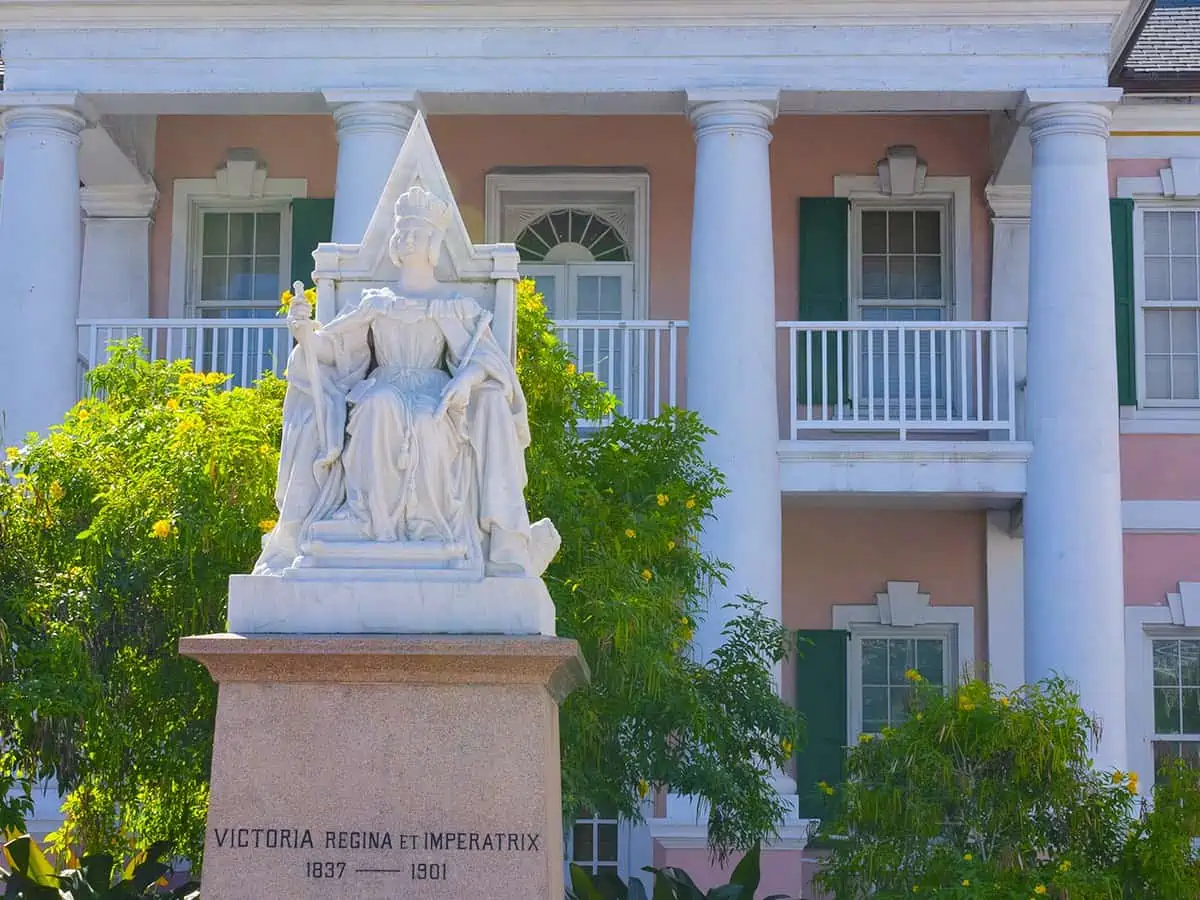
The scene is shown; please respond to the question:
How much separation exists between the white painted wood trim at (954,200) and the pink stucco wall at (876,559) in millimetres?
1716

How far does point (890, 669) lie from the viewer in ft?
59.4

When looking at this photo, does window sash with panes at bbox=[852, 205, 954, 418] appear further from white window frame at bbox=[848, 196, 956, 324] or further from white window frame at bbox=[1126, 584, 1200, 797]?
white window frame at bbox=[1126, 584, 1200, 797]

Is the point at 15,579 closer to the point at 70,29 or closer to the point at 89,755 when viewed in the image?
the point at 89,755

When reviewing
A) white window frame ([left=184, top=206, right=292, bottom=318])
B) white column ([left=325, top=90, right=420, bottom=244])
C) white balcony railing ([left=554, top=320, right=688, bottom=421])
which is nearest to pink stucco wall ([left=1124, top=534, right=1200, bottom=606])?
white balcony railing ([left=554, top=320, right=688, bottom=421])

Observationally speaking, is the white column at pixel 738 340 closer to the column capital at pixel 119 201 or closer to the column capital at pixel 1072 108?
the column capital at pixel 1072 108

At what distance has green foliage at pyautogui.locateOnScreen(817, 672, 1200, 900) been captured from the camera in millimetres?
11406

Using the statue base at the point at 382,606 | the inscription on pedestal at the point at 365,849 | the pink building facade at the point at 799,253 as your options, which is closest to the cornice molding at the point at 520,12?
the pink building facade at the point at 799,253

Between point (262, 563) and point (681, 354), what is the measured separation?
9706mm

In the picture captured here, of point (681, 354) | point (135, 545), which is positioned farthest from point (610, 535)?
point (681, 354)

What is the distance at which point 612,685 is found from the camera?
37.7ft

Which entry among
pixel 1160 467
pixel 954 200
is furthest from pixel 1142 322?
Answer: pixel 954 200

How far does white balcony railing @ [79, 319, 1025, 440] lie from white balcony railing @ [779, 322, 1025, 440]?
1 centimetres

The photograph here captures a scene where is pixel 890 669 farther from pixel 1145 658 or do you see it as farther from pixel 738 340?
→ pixel 738 340

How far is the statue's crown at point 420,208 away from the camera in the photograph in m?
8.77
